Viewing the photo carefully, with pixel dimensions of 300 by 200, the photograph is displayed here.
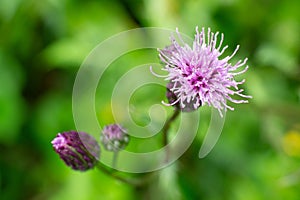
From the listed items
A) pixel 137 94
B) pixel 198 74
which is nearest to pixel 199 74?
pixel 198 74

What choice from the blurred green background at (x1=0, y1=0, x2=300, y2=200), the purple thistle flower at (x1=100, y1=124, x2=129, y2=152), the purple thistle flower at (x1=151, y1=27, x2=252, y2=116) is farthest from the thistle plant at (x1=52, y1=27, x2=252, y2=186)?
the blurred green background at (x1=0, y1=0, x2=300, y2=200)

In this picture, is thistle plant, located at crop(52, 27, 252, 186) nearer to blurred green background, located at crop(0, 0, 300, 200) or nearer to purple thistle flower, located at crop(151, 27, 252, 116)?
purple thistle flower, located at crop(151, 27, 252, 116)

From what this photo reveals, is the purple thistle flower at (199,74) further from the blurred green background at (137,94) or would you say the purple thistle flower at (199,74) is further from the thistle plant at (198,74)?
the blurred green background at (137,94)

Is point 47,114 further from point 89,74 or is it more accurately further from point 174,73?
point 174,73

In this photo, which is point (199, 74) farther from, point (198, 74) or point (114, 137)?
point (114, 137)

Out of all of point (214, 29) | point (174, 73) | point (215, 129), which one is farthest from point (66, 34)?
point (174, 73)
